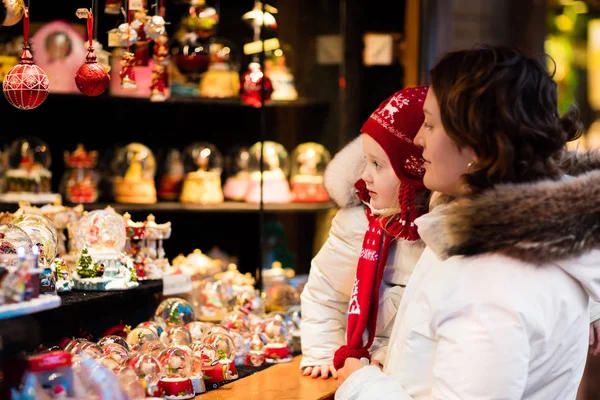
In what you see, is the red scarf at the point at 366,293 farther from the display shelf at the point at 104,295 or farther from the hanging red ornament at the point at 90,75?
the hanging red ornament at the point at 90,75

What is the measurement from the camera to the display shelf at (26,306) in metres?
1.55

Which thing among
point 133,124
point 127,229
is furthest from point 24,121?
point 127,229

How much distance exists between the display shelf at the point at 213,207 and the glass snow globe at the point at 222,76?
22.5 inches

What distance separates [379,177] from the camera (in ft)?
7.55

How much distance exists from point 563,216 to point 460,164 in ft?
0.80

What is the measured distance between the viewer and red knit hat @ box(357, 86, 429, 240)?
7.42ft

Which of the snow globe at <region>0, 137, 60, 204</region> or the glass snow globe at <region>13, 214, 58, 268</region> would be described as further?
the snow globe at <region>0, 137, 60, 204</region>

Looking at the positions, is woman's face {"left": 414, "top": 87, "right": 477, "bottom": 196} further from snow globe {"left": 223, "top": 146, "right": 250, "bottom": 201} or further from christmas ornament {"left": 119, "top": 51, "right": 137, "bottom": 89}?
snow globe {"left": 223, "top": 146, "right": 250, "bottom": 201}

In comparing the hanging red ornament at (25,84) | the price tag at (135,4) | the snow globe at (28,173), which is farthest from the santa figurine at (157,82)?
the snow globe at (28,173)

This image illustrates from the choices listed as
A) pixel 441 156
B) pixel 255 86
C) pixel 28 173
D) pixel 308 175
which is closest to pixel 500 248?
pixel 441 156

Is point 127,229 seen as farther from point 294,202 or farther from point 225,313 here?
point 294,202

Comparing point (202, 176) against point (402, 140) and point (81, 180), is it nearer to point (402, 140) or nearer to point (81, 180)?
point (81, 180)

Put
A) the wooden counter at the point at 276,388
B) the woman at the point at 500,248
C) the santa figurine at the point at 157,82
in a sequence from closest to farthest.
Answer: the woman at the point at 500,248
the wooden counter at the point at 276,388
the santa figurine at the point at 157,82

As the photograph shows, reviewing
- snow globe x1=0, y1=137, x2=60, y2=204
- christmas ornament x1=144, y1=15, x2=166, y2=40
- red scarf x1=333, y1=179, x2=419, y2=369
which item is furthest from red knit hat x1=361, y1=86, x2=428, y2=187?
snow globe x1=0, y1=137, x2=60, y2=204
